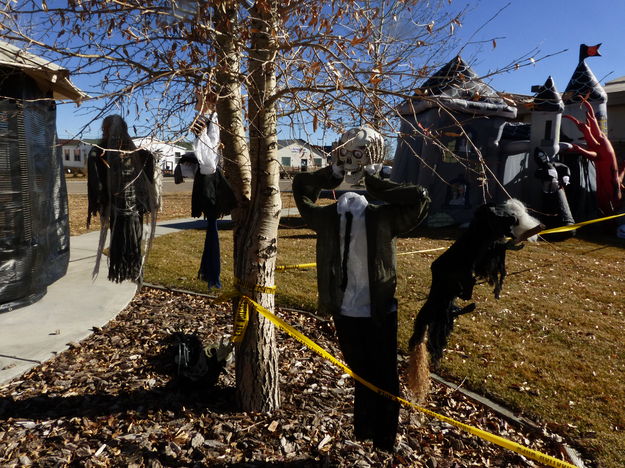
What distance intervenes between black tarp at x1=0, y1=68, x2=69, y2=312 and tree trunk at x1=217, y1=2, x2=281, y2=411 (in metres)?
2.88

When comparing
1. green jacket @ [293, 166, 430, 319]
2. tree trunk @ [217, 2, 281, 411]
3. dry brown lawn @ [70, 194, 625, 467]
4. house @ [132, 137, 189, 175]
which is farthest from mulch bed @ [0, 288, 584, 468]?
house @ [132, 137, 189, 175]

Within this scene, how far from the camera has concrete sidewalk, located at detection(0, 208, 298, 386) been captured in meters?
4.05

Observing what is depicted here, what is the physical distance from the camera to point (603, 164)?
12.6 meters

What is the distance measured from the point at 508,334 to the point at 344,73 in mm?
3850

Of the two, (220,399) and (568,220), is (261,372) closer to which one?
(220,399)

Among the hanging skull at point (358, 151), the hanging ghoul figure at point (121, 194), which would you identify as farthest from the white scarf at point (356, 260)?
the hanging ghoul figure at point (121, 194)

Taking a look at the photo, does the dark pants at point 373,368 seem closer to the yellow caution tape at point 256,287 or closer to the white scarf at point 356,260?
the white scarf at point 356,260

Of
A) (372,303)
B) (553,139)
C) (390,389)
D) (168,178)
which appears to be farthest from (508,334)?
(168,178)

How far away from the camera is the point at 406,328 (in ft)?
16.8

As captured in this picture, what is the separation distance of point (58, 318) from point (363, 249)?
13.5ft

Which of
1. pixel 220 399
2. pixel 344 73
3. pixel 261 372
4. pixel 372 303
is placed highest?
pixel 344 73

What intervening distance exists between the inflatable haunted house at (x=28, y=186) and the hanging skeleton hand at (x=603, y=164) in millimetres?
12946

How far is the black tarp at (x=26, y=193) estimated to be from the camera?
15.9ft

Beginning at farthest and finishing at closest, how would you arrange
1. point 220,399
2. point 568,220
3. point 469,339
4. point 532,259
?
point 568,220
point 532,259
point 469,339
point 220,399
